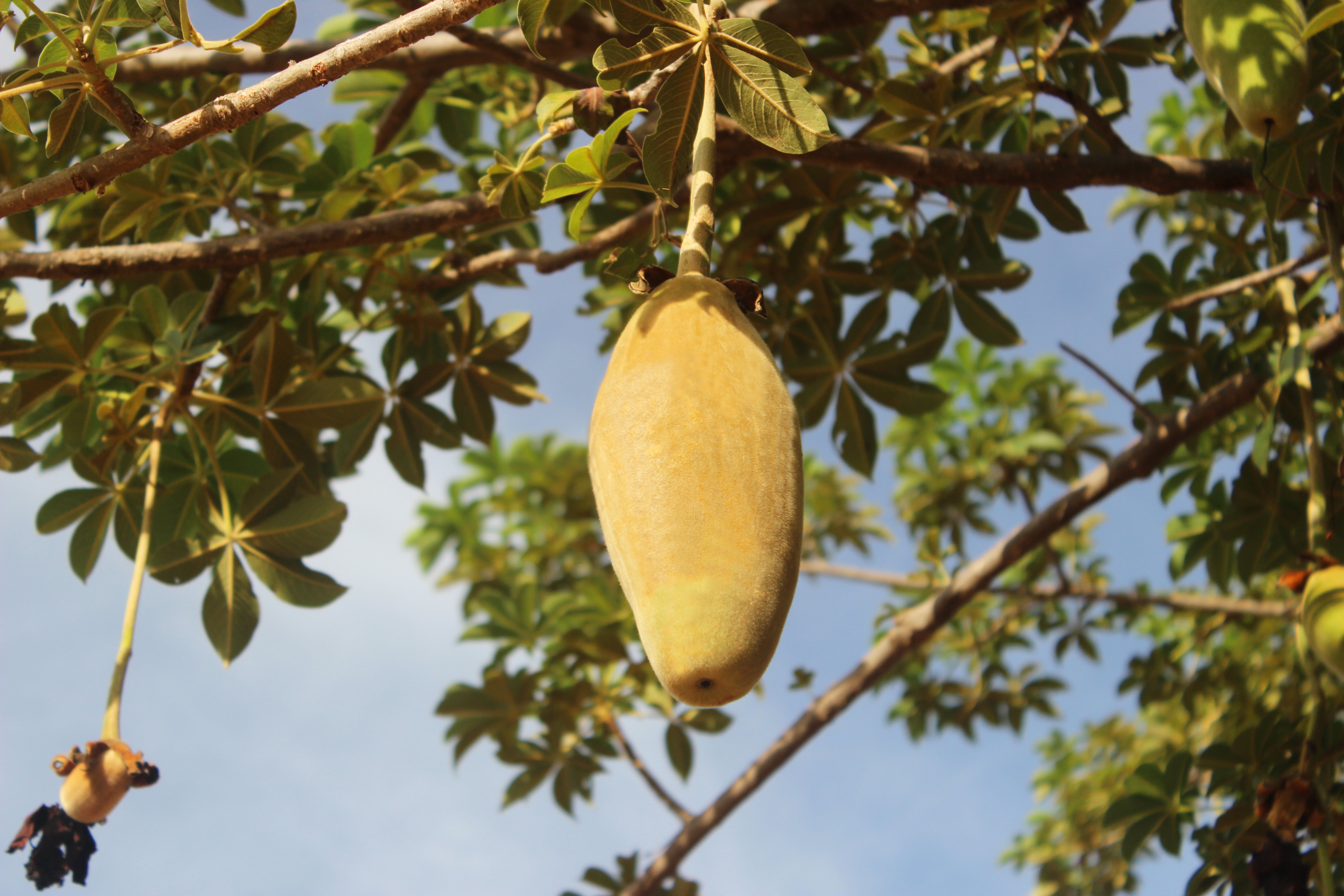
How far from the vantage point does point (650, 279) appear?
1188mm

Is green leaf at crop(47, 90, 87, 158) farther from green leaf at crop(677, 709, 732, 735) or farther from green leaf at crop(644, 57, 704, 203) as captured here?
green leaf at crop(677, 709, 732, 735)

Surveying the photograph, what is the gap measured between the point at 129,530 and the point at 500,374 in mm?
963

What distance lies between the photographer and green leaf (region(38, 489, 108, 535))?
2182 mm

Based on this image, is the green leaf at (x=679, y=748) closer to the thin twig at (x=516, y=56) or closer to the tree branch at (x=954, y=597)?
the tree branch at (x=954, y=597)

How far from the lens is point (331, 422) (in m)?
2.21

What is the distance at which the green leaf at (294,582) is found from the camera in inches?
80.0

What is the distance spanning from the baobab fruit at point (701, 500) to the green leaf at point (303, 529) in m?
1.19

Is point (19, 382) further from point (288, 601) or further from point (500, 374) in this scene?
point (500, 374)

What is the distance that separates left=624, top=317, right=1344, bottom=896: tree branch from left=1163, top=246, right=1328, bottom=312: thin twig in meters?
0.31

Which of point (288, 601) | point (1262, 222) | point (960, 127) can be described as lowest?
point (288, 601)

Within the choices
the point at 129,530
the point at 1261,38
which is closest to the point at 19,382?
the point at 129,530

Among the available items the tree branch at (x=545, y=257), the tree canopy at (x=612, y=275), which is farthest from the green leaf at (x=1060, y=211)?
the tree branch at (x=545, y=257)

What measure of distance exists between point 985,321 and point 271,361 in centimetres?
188

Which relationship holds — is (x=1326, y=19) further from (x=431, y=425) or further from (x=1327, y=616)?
(x=431, y=425)
